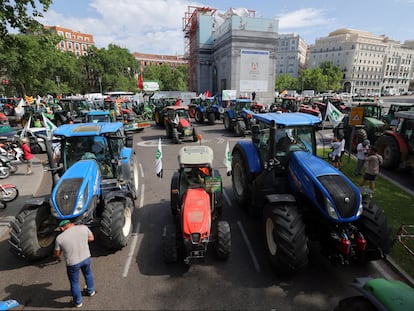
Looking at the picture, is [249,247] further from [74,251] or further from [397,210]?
[397,210]

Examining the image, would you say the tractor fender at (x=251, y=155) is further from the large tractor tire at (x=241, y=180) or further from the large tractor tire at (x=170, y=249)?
the large tractor tire at (x=170, y=249)

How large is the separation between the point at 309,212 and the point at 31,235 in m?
5.10

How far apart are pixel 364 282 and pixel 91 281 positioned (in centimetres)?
397

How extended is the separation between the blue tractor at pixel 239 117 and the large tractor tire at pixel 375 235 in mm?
12552

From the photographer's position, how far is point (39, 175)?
10.0 meters

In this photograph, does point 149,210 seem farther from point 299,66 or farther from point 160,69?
point 299,66

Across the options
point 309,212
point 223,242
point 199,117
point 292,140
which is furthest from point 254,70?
point 223,242

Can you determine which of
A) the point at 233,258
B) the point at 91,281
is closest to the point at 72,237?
the point at 91,281

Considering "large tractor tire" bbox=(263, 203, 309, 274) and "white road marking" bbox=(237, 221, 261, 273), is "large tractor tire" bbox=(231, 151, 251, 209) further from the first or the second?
"large tractor tire" bbox=(263, 203, 309, 274)

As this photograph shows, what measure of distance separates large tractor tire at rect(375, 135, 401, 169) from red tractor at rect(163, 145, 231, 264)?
760 cm

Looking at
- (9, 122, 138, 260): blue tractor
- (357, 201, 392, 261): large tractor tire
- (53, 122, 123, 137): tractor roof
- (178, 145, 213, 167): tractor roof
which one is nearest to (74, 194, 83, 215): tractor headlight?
(9, 122, 138, 260): blue tractor

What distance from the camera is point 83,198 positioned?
14.9 feet

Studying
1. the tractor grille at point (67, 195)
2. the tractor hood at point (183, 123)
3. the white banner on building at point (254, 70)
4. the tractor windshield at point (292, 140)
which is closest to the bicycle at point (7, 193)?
the tractor grille at point (67, 195)

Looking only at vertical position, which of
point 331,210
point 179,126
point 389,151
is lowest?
point 389,151
